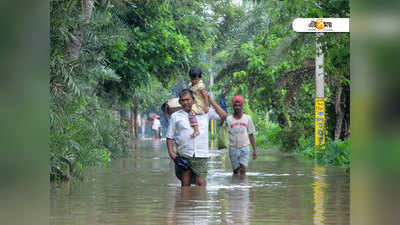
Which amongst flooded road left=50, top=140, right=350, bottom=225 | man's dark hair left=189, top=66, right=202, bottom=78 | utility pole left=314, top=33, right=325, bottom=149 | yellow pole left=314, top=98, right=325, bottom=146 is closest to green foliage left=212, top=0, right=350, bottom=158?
utility pole left=314, top=33, right=325, bottom=149

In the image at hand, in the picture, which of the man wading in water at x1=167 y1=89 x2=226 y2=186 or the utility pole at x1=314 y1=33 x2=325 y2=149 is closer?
the man wading in water at x1=167 y1=89 x2=226 y2=186

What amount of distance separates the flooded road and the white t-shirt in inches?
26.0

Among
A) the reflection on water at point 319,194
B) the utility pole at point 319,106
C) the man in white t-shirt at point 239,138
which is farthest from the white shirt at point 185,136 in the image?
the utility pole at point 319,106

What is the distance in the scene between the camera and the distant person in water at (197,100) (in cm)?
1210

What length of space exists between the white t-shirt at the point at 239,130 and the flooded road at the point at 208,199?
0.66 metres

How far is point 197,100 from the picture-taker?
12367 millimetres

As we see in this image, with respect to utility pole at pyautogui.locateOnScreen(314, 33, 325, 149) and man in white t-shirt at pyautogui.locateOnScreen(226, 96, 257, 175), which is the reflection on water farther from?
utility pole at pyautogui.locateOnScreen(314, 33, 325, 149)

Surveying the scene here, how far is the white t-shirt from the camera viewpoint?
15.5 metres

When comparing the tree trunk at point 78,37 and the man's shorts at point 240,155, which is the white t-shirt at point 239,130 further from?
the tree trunk at point 78,37

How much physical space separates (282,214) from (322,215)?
44 centimetres
